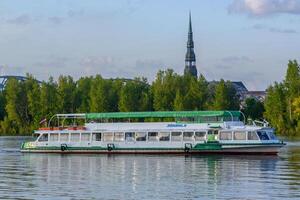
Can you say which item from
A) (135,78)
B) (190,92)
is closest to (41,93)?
(135,78)

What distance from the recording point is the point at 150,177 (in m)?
55.6

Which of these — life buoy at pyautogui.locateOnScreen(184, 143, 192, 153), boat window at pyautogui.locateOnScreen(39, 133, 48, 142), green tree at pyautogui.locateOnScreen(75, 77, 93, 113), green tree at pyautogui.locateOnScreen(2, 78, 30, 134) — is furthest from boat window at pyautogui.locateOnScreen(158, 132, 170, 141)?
green tree at pyautogui.locateOnScreen(2, 78, 30, 134)

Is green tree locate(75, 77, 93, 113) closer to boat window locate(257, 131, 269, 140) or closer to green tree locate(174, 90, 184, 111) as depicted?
green tree locate(174, 90, 184, 111)

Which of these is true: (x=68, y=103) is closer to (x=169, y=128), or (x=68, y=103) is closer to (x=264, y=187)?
(x=169, y=128)

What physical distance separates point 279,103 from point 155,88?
1066 inches

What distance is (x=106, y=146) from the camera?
87188 mm

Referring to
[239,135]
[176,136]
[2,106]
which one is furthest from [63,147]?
[2,106]

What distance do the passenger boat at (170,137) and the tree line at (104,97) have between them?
264 ft

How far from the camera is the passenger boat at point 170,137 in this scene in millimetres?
82875

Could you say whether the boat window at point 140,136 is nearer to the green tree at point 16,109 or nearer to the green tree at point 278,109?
the green tree at point 278,109

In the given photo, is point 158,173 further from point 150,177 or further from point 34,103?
point 34,103

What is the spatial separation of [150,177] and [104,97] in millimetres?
125697

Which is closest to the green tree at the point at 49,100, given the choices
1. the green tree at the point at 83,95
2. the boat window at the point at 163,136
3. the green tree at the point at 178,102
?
the green tree at the point at 83,95

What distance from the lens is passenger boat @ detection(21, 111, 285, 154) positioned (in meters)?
82.9
